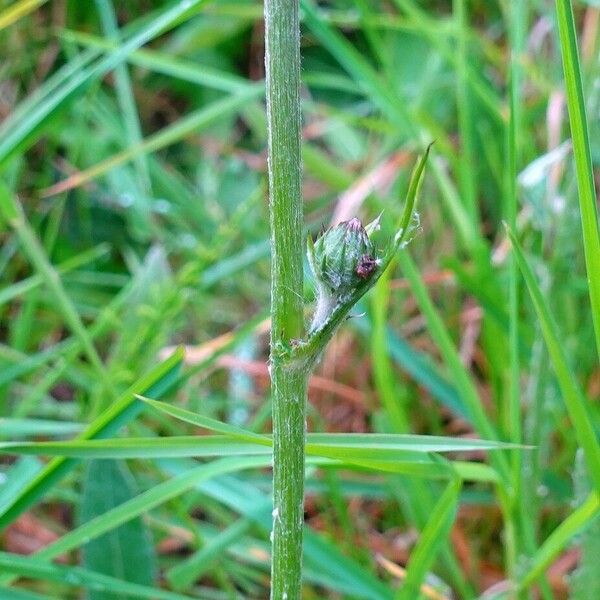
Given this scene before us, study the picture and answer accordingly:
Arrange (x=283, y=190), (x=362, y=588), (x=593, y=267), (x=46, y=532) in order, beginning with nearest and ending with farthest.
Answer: (x=283, y=190) → (x=593, y=267) → (x=362, y=588) → (x=46, y=532)

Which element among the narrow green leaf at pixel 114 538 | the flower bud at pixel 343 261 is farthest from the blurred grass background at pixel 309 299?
the flower bud at pixel 343 261

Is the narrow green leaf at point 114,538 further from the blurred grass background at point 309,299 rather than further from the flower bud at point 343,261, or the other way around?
the flower bud at point 343,261

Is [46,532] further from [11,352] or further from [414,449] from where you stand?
[414,449]

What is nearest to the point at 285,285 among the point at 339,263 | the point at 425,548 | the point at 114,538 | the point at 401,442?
the point at 339,263

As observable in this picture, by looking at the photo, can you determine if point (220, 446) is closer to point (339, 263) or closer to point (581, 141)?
point (339, 263)

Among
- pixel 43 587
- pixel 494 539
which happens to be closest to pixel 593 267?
pixel 494 539

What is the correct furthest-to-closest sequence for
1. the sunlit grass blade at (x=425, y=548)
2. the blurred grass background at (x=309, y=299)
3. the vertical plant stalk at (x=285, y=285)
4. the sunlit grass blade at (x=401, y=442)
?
the blurred grass background at (x=309, y=299)
the sunlit grass blade at (x=425, y=548)
the sunlit grass blade at (x=401, y=442)
the vertical plant stalk at (x=285, y=285)

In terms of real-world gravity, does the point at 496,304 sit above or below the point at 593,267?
above
